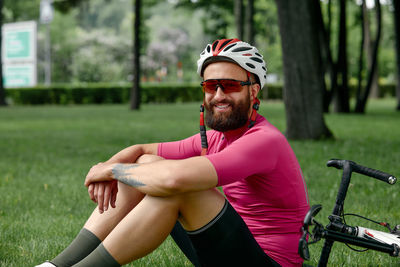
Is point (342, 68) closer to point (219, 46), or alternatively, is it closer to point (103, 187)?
point (219, 46)

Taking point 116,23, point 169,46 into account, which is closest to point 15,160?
point 169,46

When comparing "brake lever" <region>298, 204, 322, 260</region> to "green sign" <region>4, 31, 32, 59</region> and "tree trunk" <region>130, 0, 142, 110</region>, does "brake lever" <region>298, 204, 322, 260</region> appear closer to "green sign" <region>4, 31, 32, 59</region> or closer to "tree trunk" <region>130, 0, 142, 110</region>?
"tree trunk" <region>130, 0, 142, 110</region>

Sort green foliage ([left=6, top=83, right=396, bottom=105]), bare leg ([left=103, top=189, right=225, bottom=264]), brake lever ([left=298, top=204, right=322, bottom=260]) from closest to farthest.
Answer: brake lever ([left=298, top=204, right=322, bottom=260]) → bare leg ([left=103, top=189, right=225, bottom=264]) → green foliage ([left=6, top=83, right=396, bottom=105])

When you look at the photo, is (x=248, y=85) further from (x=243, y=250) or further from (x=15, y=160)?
(x=15, y=160)

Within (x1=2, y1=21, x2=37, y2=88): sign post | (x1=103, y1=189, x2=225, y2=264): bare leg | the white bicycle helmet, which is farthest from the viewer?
(x1=2, y1=21, x2=37, y2=88): sign post

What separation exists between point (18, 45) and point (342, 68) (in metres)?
19.5

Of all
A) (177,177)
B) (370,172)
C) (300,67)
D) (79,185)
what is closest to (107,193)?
(177,177)

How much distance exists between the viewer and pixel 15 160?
940 cm

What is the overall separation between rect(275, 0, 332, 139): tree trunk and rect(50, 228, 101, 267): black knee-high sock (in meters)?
9.08

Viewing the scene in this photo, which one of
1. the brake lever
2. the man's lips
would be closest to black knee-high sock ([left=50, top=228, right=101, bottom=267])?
the man's lips

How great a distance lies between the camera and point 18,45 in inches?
1276

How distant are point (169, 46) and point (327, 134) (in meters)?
61.9

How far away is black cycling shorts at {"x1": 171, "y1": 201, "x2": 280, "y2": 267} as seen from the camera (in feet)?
8.68

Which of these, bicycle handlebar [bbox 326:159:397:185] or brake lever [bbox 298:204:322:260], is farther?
bicycle handlebar [bbox 326:159:397:185]
